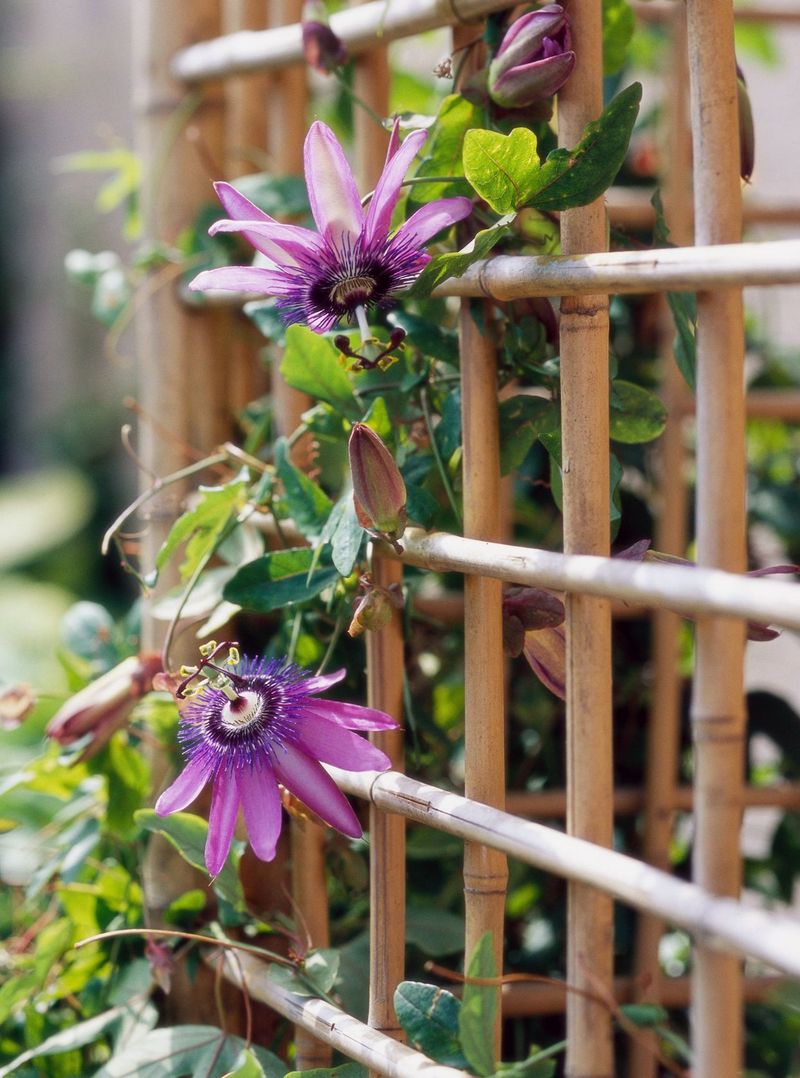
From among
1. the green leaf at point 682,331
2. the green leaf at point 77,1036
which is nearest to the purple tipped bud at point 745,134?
the green leaf at point 682,331

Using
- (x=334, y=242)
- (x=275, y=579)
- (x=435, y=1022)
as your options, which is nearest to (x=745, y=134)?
(x=334, y=242)

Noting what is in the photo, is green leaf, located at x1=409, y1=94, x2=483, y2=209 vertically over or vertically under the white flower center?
over

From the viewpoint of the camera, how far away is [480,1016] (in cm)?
46

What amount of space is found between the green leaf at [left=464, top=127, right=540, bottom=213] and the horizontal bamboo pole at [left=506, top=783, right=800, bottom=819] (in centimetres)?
50

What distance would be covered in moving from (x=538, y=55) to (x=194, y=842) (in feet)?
1.39

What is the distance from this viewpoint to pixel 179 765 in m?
0.75

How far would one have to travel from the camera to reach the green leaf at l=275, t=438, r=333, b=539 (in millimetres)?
610

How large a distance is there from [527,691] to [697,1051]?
1.68 feet

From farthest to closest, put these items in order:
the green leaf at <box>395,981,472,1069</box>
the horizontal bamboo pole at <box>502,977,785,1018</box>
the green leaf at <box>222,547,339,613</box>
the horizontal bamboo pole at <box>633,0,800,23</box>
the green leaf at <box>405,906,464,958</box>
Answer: the horizontal bamboo pole at <box>633,0,800,23</box> → the horizontal bamboo pole at <box>502,977,785,1018</box> → the green leaf at <box>405,906,464,958</box> → the green leaf at <box>222,547,339,613</box> → the green leaf at <box>395,981,472,1069</box>

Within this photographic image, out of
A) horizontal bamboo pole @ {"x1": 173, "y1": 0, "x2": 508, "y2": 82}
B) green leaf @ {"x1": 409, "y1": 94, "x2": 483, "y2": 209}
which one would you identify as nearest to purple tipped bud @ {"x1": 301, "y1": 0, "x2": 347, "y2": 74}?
horizontal bamboo pole @ {"x1": 173, "y1": 0, "x2": 508, "y2": 82}

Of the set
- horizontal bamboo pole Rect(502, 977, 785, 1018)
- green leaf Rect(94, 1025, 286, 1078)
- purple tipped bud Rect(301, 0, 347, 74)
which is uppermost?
purple tipped bud Rect(301, 0, 347, 74)

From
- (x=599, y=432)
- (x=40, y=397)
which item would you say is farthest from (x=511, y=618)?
(x=40, y=397)

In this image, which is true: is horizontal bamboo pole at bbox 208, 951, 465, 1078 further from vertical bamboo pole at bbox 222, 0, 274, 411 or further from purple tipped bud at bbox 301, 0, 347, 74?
purple tipped bud at bbox 301, 0, 347, 74

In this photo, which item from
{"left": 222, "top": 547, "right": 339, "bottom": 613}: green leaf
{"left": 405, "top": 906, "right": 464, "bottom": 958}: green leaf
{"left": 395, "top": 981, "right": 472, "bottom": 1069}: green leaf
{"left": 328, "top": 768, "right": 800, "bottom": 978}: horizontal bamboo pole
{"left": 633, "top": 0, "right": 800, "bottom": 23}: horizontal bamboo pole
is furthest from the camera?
{"left": 633, "top": 0, "right": 800, "bottom": 23}: horizontal bamboo pole
